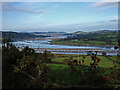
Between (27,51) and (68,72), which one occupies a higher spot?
(27,51)

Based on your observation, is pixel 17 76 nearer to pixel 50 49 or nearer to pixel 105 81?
pixel 50 49

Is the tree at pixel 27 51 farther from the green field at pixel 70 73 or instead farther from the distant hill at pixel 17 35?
the green field at pixel 70 73

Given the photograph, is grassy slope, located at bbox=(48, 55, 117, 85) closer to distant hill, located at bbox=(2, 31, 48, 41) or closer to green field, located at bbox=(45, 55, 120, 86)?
green field, located at bbox=(45, 55, 120, 86)

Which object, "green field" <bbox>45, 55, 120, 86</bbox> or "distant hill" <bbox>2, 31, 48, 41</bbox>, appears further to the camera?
"distant hill" <bbox>2, 31, 48, 41</bbox>

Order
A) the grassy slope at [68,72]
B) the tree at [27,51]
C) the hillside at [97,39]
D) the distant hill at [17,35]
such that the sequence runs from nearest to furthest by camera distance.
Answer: the grassy slope at [68,72] → the distant hill at [17,35] → the tree at [27,51] → the hillside at [97,39]

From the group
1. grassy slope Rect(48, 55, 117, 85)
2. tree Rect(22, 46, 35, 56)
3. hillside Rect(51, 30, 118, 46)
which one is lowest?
grassy slope Rect(48, 55, 117, 85)

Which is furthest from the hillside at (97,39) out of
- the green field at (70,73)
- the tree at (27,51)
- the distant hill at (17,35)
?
the tree at (27,51)

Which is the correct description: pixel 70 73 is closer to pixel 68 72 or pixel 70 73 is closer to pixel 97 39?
pixel 68 72

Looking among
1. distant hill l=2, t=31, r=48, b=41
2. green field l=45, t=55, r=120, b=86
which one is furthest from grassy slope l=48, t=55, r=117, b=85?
distant hill l=2, t=31, r=48, b=41

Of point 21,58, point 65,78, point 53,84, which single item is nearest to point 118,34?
point 65,78

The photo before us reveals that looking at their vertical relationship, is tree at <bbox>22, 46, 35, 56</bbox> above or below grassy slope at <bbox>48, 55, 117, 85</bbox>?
above

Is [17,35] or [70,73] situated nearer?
[70,73]

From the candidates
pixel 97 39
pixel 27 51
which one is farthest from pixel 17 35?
pixel 97 39
